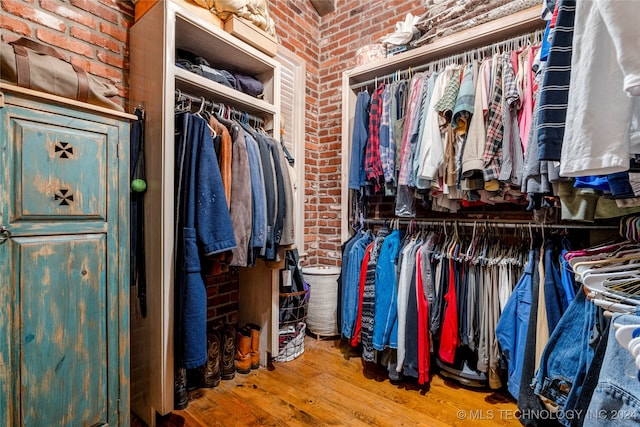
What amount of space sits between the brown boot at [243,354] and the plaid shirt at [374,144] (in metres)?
1.38

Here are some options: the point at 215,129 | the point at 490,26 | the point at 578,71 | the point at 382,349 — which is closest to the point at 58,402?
the point at 215,129

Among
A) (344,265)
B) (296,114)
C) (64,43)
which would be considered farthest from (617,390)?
(296,114)

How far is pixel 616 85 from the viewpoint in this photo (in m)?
0.66

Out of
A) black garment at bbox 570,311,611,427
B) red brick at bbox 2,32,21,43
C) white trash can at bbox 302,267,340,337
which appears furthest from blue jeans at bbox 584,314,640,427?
red brick at bbox 2,32,21,43

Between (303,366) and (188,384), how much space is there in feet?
2.38

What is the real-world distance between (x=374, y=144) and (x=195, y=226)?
50.8 inches

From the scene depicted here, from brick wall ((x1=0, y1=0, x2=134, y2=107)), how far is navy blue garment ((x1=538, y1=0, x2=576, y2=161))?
193 centimetres

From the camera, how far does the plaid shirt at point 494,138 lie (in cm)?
166

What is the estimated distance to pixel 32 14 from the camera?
1458mm

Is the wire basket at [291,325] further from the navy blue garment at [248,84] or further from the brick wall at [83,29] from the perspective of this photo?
the brick wall at [83,29]

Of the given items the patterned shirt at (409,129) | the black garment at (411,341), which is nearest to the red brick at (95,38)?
the patterned shirt at (409,129)

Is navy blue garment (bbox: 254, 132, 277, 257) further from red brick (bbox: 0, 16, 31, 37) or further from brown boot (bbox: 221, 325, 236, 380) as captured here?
red brick (bbox: 0, 16, 31, 37)

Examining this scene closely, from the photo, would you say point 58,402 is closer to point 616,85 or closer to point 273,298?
point 273,298

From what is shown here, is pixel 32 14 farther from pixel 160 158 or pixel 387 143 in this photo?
pixel 387 143
